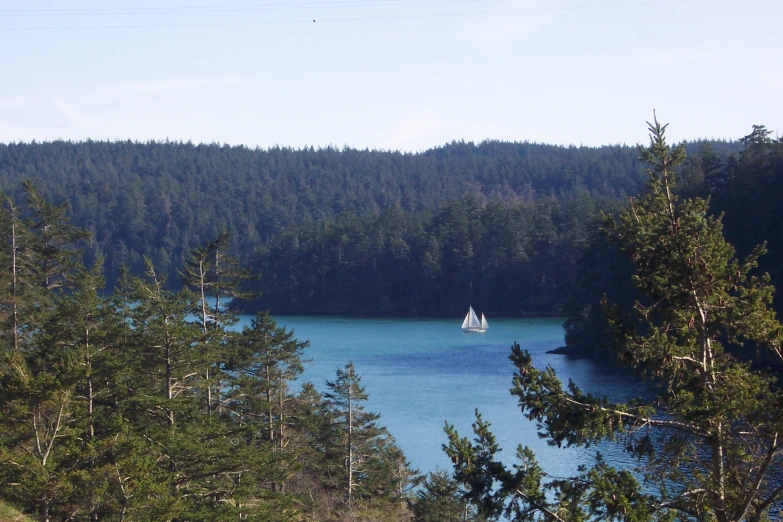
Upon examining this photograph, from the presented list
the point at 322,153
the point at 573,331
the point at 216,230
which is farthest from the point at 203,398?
the point at 322,153

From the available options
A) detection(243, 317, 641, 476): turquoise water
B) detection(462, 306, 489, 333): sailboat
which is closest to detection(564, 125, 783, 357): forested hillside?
detection(243, 317, 641, 476): turquoise water

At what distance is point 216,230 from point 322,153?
60.0 m

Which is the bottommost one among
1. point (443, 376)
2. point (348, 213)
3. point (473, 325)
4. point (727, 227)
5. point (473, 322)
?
point (443, 376)

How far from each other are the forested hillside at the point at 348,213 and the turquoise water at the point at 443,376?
43.0 ft

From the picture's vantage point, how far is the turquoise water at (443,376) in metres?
29.3

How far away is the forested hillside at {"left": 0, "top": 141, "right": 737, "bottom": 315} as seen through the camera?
88.8m

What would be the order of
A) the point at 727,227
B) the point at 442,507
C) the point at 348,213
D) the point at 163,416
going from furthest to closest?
1. the point at 348,213
2. the point at 727,227
3. the point at 442,507
4. the point at 163,416

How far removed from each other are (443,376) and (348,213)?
63.2 metres

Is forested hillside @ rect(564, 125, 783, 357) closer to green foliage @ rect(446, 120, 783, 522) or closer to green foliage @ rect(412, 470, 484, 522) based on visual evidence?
green foliage @ rect(412, 470, 484, 522)

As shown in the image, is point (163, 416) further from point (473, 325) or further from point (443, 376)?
point (473, 325)

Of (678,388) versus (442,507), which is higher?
(678,388)

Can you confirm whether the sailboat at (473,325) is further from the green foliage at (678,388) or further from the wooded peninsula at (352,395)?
the green foliage at (678,388)

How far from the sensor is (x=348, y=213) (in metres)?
106

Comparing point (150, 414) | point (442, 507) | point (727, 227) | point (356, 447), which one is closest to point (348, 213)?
point (727, 227)
